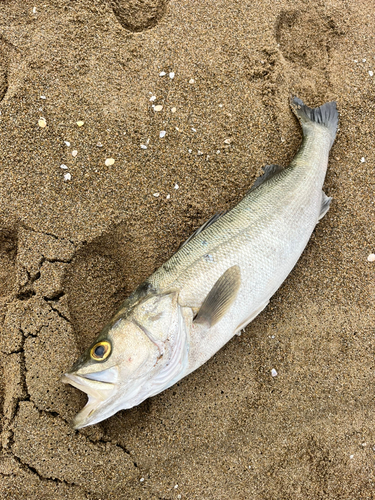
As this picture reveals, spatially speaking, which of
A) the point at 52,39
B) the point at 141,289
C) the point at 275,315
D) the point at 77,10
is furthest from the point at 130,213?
the point at 77,10

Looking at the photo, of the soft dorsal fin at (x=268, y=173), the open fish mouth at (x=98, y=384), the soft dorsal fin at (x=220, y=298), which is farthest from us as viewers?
the soft dorsal fin at (x=268, y=173)

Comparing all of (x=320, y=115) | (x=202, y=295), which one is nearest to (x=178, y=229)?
(x=202, y=295)

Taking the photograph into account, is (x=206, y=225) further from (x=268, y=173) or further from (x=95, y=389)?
(x=95, y=389)

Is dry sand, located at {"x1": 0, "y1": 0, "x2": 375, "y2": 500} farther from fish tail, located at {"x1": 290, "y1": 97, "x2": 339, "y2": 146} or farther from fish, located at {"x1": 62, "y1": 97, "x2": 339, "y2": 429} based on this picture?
fish, located at {"x1": 62, "y1": 97, "x2": 339, "y2": 429}

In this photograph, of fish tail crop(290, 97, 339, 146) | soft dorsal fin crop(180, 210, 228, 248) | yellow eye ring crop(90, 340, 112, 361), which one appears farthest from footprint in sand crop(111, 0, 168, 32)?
yellow eye ring crop(90, 340, 112, 361)

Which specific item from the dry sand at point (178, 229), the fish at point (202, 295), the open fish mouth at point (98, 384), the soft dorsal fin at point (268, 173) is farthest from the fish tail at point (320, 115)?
the open fish mouth at point (98, 384)

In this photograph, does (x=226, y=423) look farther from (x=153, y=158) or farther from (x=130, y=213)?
(x=153, y=158)

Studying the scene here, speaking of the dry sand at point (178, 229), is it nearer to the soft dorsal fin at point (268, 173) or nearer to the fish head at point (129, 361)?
the soft dorsal fin at point (268, 173)
